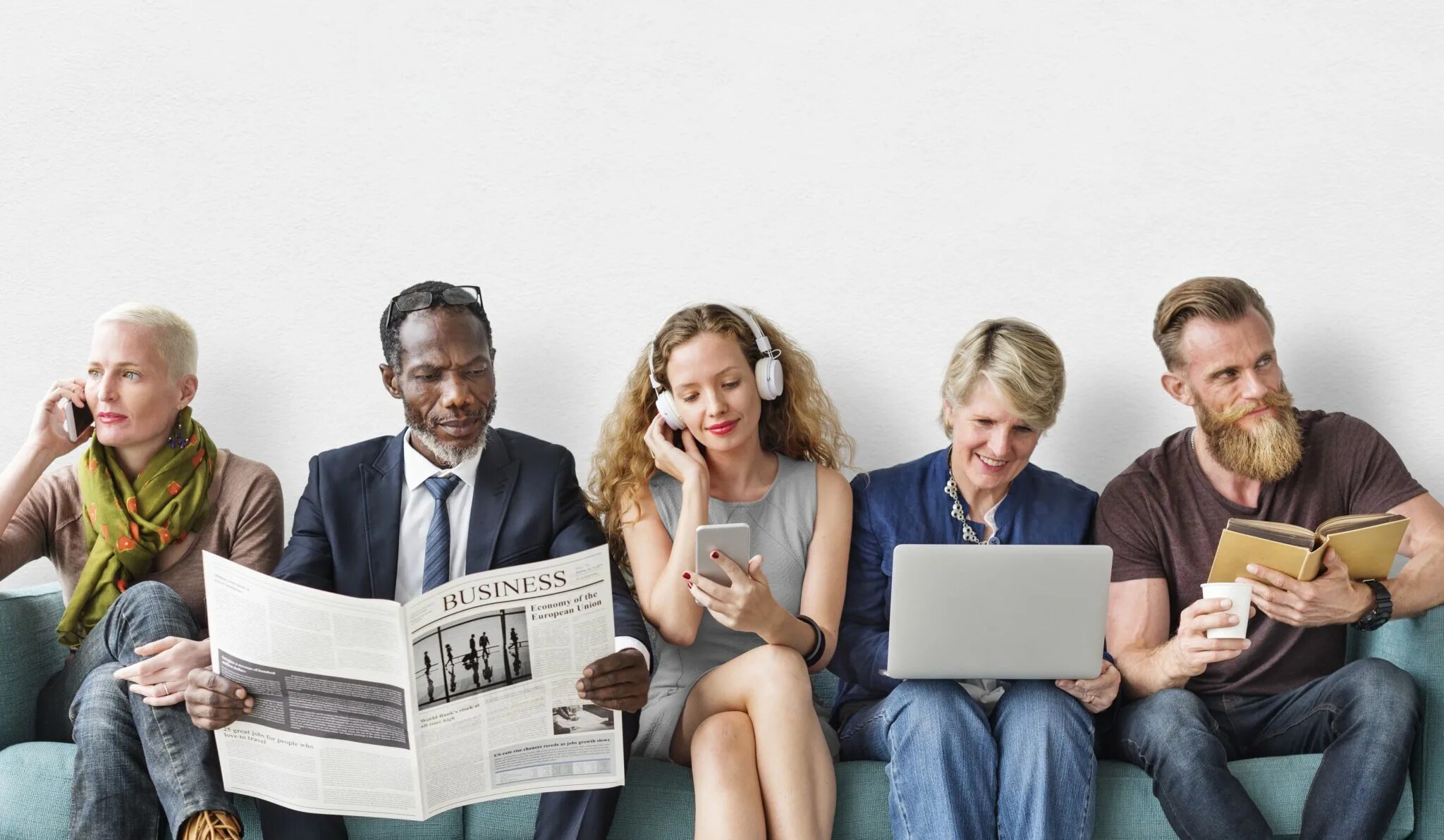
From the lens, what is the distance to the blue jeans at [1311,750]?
7.54 ft

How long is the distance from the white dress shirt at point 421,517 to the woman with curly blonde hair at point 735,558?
341mm

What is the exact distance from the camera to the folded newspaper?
221cm

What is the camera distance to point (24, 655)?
2.75 metres

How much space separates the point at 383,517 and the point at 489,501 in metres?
0.22

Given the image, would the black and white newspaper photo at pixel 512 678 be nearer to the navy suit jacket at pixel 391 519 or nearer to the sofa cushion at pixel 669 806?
the sofa cushion at pixel 669 806

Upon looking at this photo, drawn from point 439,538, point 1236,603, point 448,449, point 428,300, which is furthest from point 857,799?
point 428,300

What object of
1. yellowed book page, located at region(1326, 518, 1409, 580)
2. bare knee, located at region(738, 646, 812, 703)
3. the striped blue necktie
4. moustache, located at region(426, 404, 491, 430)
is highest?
moustache, located at region(426, 404, 491, 430)

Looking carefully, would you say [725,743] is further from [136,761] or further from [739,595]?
[136,761]

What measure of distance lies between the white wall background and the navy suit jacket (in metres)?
0.55

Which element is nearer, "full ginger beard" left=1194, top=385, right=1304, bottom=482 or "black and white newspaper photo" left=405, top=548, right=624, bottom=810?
"black and white newspaper photo" left=405, top=548, right=624, bottom=810

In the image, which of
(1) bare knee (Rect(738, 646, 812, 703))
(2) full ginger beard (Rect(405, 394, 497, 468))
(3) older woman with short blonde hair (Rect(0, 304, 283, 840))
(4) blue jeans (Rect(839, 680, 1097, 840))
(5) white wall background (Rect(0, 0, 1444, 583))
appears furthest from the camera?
(5) white wall background (Rect(0, 0, 1444, 583))

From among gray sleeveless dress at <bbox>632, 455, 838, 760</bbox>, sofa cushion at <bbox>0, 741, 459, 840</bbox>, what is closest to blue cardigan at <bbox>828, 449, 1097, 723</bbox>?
gray sleeveless dress at <bbox>632, 455, 838, 760</bbox>

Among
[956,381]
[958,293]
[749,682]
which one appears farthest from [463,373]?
[958,293]

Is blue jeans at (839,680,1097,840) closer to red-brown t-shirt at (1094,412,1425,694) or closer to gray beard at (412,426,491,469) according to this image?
red-brown t-shirt at (1094,412,1425,694)
